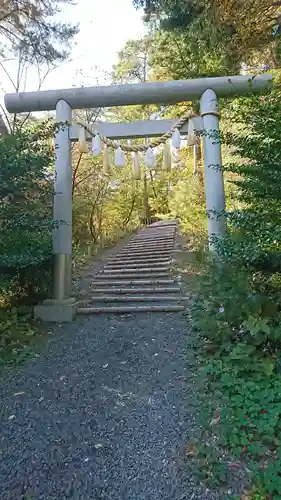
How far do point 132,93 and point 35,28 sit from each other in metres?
3.78

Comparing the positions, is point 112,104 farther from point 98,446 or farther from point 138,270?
point 98,446

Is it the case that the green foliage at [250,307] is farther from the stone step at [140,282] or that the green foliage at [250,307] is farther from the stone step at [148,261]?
the stone step at [148,261]

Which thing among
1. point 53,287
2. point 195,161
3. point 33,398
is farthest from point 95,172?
point 33,398

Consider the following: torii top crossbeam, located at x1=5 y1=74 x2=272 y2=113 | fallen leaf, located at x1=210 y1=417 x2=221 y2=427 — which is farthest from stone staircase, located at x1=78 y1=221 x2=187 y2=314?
torii top crossbeam, located at x1=5 y1=74 x2=272 y2=113

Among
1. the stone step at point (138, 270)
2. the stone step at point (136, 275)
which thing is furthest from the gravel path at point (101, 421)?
the stone step at point (138, 270)

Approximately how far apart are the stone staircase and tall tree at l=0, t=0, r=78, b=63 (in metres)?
4.49

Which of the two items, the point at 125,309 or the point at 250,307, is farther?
the point at 125,309

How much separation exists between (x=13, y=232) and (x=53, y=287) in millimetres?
837

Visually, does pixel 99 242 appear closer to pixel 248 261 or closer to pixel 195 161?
pixel 195 161

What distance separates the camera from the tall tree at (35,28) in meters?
6.22

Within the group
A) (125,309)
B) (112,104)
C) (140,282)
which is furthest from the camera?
(140,282)

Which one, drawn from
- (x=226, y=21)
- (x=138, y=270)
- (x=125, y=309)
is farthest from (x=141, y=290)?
(x=226, y=21)

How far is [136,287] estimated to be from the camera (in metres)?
4.99

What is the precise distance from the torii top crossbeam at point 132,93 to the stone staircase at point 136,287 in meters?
2.51
